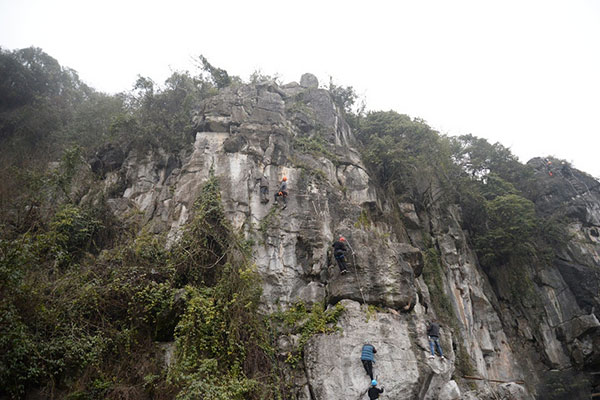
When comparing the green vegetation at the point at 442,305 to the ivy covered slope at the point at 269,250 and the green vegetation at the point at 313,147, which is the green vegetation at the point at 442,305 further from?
the green vegetation at the point at 313,147

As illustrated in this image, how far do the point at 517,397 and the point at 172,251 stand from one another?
530 inches

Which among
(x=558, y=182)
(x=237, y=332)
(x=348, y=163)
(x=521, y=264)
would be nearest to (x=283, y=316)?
(x=237, y=332)

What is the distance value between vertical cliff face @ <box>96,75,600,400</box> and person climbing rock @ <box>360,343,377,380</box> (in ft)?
0.90

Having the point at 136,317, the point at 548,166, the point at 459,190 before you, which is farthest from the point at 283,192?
the point at 548,166

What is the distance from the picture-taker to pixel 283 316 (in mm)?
9883

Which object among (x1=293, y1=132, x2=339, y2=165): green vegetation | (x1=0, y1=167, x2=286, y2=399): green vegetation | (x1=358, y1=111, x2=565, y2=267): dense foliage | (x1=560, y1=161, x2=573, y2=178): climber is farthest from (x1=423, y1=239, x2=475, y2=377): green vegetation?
(x1=560, y1=161, x2=573, y2=178): climber

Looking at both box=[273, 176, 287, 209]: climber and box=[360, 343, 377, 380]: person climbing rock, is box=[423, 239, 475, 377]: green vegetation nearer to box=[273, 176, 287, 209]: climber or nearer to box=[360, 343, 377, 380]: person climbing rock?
box=[360, 343, 377, 380]: person climbing rock

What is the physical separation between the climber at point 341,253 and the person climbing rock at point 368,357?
8.03 feet

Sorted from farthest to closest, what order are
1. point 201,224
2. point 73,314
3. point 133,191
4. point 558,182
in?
point 558,182 → point 133,191 → point 201,224 → point 73,314

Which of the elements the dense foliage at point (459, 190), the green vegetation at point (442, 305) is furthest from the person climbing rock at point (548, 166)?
the green vegetation at point (442, 305)

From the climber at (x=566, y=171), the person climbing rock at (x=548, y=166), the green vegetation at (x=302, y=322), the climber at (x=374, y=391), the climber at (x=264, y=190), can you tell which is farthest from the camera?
the person climbing rock at (x=548, y=166)

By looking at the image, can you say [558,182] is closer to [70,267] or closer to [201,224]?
[201,224]

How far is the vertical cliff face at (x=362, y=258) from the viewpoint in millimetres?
9117

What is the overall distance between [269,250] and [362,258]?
3.11 metres
